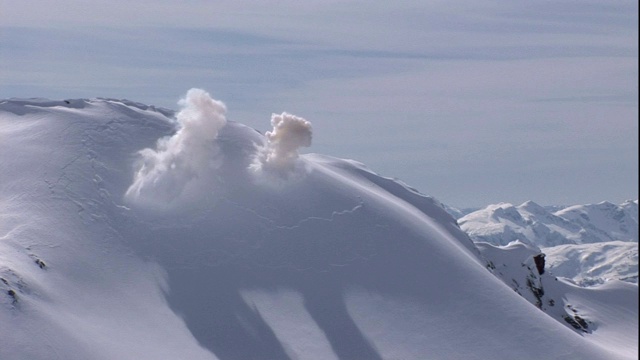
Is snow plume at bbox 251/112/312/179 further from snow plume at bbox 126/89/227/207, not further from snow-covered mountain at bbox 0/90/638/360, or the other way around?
snow plume at bbox 126/89/227/207

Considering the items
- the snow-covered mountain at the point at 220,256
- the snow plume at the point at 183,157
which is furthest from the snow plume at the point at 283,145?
the snow plume at the point at 183,157

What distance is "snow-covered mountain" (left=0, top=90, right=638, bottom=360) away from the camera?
98.0 meters

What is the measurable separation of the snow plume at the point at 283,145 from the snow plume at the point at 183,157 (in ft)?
21.9

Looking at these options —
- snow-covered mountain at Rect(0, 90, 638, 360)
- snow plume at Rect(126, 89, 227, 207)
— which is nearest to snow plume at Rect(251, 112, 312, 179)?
snow-covered mountain at Rect(0, 90, 638, 360)

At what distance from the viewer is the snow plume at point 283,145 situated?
12988cm

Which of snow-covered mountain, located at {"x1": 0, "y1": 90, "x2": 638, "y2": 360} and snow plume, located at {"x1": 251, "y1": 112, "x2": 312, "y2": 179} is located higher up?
snow plume, located at {"x1": 251, "y1": 112, "x2": 312, "y2": 179}

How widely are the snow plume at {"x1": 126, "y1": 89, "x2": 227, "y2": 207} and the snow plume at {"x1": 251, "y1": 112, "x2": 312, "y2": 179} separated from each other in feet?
21.9

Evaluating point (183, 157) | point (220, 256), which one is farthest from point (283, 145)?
point (220, 256)

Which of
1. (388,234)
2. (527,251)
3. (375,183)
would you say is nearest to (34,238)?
(388,234)

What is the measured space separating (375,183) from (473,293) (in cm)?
3327

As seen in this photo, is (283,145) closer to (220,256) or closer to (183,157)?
(183,157)

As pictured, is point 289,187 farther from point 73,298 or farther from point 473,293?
point 73,298

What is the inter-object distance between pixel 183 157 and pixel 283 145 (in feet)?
46.0

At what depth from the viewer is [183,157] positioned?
4953 inches
